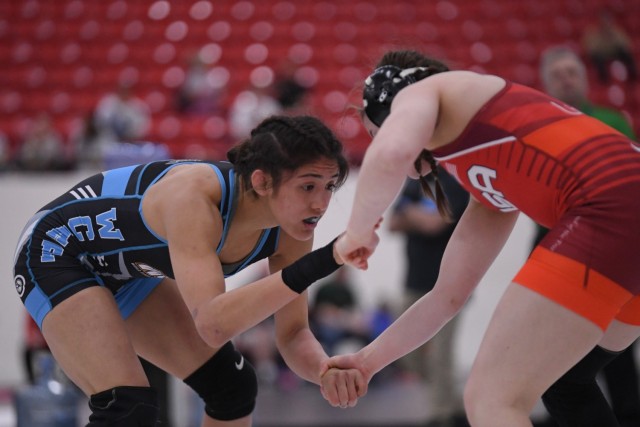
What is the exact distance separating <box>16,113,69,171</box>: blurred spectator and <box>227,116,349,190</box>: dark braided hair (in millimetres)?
6479

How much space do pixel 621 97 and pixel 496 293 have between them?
399 cm

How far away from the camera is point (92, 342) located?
9.77 feet

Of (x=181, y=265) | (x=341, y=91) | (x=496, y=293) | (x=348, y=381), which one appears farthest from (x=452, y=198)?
(x=341, y=91)

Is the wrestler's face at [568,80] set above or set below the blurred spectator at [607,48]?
above

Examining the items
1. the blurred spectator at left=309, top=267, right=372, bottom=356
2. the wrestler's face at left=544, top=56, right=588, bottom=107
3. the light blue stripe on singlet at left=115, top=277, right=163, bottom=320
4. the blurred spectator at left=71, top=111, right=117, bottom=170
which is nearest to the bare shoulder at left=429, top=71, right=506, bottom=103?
the light blue stripe on singlet at left=115, top=277, right=163, bottom=320

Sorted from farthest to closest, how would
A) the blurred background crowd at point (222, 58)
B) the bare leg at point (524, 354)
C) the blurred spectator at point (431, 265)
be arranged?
the blurred background crowd at point (222, 58), the blurred spectator at point (431, 265), the bare leg at point (524, 354)

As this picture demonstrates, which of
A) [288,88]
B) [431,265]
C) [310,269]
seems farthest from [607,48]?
[310,269]

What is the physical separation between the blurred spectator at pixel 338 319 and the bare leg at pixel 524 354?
5187 mm

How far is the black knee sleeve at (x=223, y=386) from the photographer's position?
3.40 m

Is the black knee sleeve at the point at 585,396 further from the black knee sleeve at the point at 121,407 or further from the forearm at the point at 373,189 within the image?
the black knee sleeve at the point at 121,407

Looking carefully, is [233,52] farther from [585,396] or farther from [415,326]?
[585,396]

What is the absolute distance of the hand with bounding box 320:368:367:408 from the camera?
10.2 feet

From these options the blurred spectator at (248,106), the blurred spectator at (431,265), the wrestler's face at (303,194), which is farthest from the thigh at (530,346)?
the blurred spectator at (248,106)

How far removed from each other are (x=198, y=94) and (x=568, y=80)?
6.71 m
